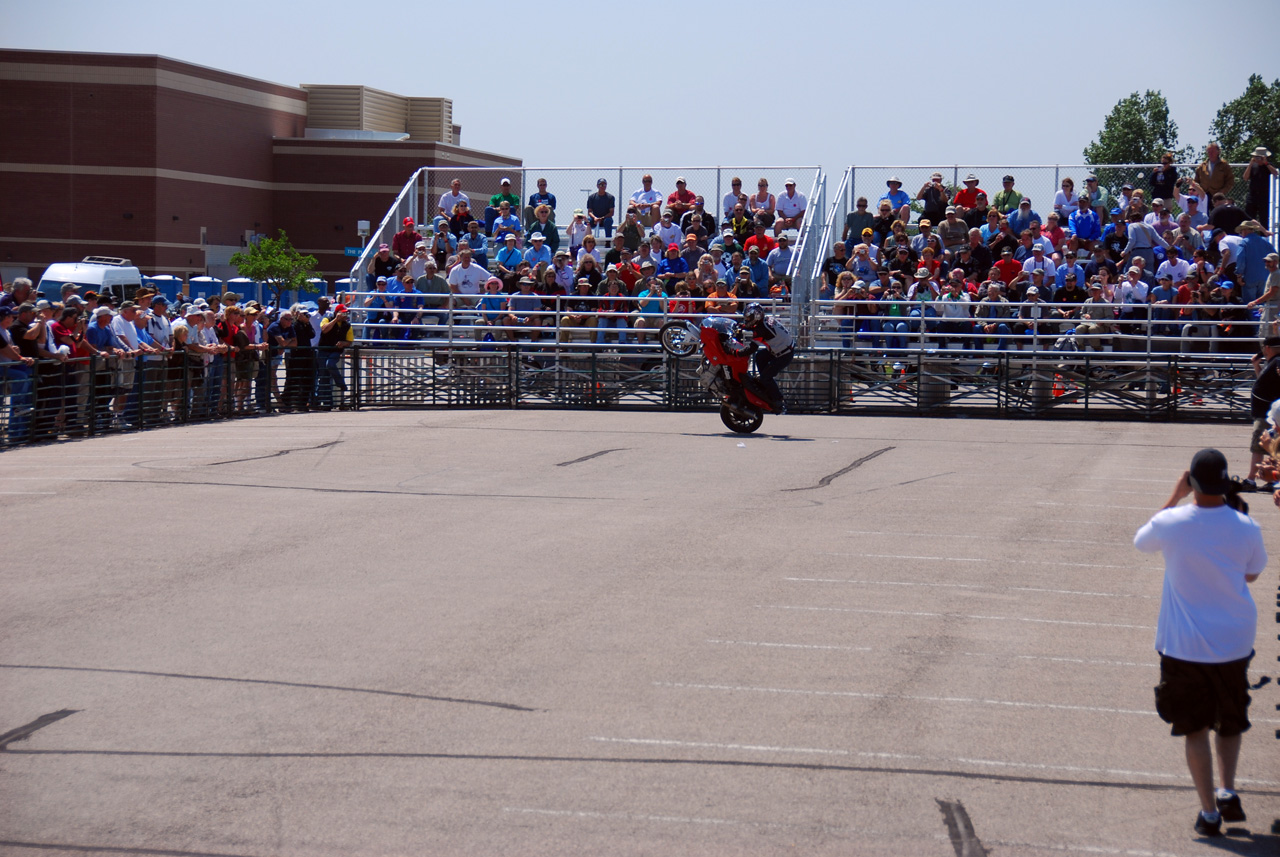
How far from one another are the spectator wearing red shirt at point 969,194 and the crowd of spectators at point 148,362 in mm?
12232

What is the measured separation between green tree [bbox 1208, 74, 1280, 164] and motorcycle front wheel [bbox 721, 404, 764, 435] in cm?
8852

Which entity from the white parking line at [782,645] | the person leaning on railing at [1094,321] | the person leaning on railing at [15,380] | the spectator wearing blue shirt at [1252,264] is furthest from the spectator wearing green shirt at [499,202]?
the white parking line at [782,645]

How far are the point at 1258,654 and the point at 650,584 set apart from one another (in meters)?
3.94

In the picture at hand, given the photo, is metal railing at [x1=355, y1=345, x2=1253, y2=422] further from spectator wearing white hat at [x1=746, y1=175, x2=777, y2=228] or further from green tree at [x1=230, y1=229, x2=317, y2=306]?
green tree at [x1=230, y1=229, x2=317, y2=306]

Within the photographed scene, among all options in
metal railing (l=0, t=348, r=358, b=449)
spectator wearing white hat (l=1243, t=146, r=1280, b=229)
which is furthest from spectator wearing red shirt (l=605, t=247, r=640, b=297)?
spectator wearing white hat (l=1243, t=146, r=1280, b=229)

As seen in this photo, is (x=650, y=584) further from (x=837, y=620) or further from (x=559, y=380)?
(x=559, y=380)

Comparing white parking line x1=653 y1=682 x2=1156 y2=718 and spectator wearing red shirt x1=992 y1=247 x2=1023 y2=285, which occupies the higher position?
spectator wearing red shirt x1=992 y1=247 x2=1023 y2=285

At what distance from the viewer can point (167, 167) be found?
6769 cm

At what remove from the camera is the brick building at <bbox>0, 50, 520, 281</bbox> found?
2601 inches

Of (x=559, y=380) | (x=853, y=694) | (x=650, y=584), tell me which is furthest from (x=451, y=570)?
(x=559, y=380)

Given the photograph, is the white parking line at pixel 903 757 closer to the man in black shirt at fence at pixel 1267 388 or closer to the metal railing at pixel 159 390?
the man in black shirt at fence at pixel 1267 388

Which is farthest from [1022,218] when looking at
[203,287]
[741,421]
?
[203,287]

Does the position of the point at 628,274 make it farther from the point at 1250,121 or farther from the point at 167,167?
the point at 1250,121

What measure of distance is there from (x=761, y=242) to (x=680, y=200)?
8.72 ft
